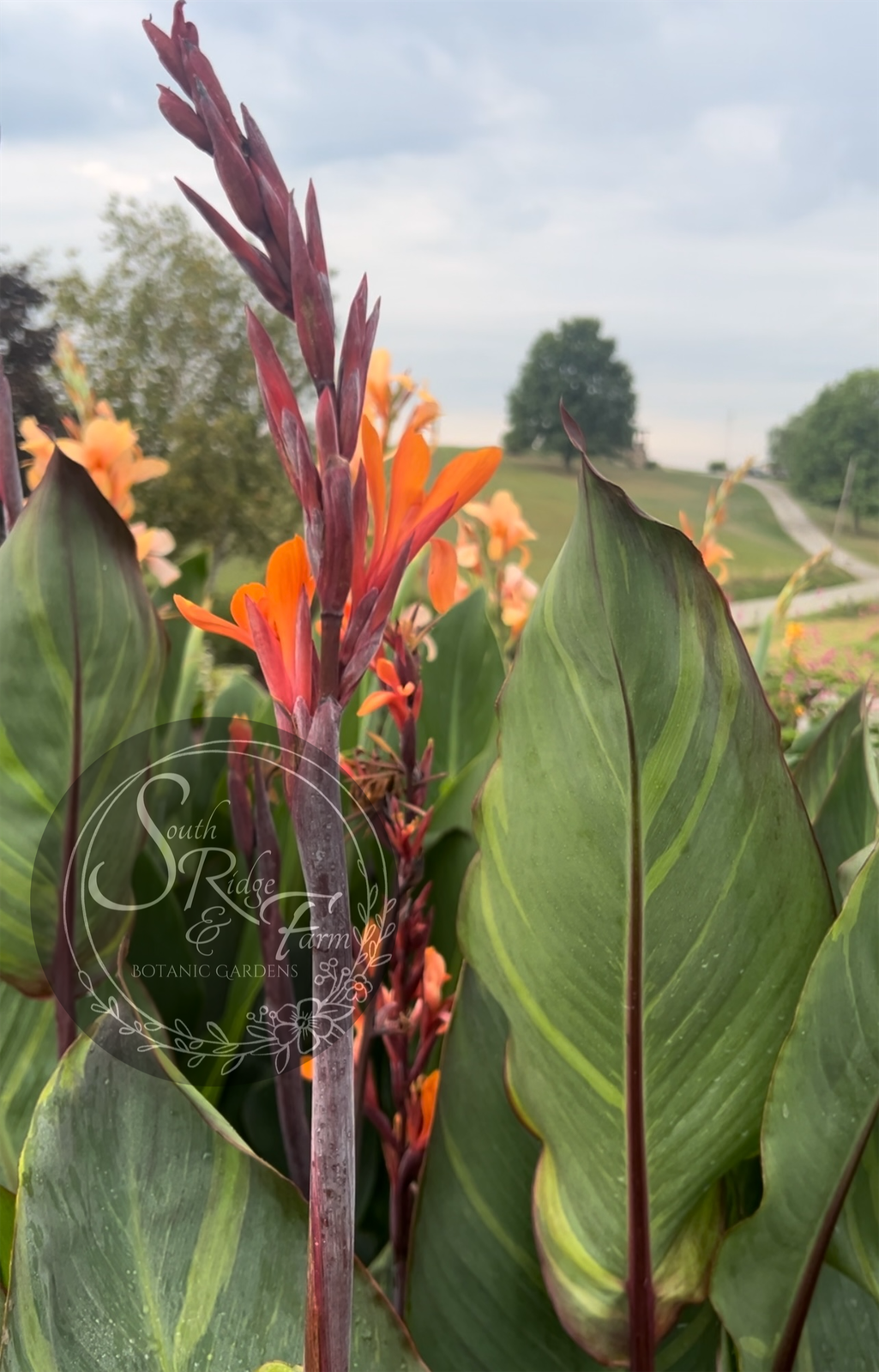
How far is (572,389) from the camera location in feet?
35.3

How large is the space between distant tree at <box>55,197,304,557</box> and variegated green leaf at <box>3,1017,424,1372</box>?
6490 mm

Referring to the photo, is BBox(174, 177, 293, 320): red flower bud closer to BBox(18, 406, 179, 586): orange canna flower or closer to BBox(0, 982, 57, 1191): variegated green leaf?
BBox(0, 982, 57, 1191): variegated green leaf

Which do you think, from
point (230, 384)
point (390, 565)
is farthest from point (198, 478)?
point (390, 565)

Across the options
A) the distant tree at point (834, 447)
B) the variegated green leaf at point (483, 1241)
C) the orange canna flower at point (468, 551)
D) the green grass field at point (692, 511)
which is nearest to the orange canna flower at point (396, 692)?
the variegated green leaf at point (483, 1241)

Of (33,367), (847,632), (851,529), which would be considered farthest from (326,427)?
(851,529)

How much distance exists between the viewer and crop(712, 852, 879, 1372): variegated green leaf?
0.23m

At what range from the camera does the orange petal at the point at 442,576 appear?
290mm

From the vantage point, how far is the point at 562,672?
0.78ft

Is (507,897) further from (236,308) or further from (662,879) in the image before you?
(236,308)

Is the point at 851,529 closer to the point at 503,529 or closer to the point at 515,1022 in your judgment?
the point at 503,529

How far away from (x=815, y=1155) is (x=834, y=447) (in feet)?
46.0

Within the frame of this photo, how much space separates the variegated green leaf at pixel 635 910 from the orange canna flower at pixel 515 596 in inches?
16.7

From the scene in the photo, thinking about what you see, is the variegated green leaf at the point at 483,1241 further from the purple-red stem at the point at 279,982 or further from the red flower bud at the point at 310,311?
the red flower bud at the point at 310,311

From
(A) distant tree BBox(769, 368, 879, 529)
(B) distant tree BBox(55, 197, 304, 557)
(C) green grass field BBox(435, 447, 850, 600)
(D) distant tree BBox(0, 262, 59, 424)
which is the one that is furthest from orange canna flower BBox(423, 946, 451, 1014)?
(A) distant tree BBox(769, 368, 879, 529)
